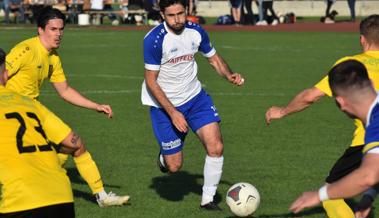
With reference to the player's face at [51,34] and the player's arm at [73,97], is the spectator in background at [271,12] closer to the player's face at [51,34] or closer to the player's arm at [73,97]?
the player's arm at [73,97]

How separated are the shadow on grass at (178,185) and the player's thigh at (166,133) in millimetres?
478

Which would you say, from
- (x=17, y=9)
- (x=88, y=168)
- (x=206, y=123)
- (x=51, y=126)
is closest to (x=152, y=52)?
(x=206, y=123)

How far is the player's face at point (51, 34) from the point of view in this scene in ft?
32.3

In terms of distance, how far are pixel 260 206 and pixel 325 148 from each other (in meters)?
3.66

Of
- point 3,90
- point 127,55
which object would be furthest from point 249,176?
point 127,55

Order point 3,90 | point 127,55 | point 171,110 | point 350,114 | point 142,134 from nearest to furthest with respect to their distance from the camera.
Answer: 1. point 350,114
2. point 3,90
3. point 171,110
4. point 142,134
5. point 127,55

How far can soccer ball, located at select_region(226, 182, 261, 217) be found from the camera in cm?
905

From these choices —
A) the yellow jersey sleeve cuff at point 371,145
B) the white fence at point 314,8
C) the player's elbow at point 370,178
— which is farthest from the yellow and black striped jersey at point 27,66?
the white fence at point 314,8

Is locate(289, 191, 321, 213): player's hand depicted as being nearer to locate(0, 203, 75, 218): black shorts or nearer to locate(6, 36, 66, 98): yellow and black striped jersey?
locate(0, 203, 75, 218): black shorts

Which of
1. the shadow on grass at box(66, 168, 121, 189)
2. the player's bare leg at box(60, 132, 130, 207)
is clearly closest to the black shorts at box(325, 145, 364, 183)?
the player's bare leg at box(60, 132, 130, 207)

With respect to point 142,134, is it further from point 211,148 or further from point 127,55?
point 127,55

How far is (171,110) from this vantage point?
9.43 meters

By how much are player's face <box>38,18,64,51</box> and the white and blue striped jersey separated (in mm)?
979

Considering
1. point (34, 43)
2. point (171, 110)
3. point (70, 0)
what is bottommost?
point (70, 0)
